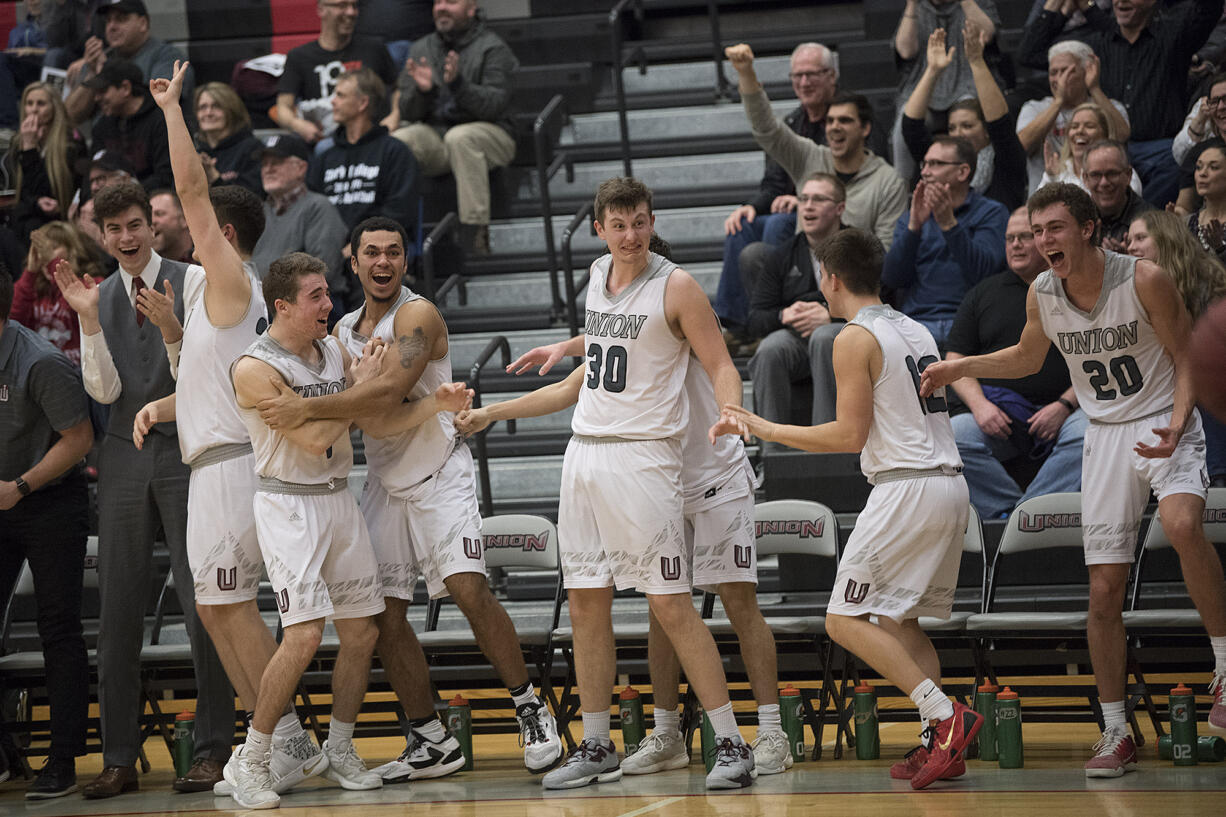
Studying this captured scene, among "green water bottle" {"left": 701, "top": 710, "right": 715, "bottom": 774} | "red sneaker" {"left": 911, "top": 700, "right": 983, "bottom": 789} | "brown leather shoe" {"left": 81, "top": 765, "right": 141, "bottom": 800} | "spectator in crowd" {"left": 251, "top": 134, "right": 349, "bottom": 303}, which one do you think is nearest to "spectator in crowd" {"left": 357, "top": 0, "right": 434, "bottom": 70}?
"spectator in crowd" {"left": 251, "top": 134, "right": 349, "bottom": 303}

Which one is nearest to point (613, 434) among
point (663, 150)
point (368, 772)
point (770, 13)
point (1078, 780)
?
point (368, 772)

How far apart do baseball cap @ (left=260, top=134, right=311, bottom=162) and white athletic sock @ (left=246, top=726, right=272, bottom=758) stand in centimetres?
463

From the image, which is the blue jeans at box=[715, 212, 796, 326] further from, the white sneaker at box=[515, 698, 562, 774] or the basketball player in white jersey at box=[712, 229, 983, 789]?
the white sneaker at box=[515, 698, 562, 774]

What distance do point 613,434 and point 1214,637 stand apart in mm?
2449

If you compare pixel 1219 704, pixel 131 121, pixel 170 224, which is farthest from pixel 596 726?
pixel 131 121

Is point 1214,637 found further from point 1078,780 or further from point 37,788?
point 37,788

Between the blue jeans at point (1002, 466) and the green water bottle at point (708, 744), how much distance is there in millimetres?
2157

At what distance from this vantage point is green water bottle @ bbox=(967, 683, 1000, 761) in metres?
6.20

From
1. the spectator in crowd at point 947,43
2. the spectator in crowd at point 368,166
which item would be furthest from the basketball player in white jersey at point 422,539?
the spectator in crowd at point 947,43

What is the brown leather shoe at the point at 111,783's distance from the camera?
6.33 metres

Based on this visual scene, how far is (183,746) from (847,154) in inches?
204

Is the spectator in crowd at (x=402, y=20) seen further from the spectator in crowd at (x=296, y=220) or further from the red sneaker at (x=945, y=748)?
the red sneaker at (x=945, y=748)

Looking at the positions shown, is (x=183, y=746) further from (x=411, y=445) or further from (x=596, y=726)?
(x=596, y=726)

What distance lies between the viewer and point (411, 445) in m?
6.36
